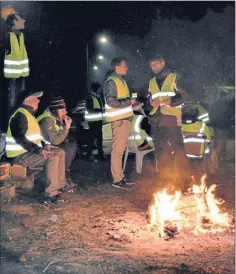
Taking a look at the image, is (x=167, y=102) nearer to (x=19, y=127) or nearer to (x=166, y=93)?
(x=166, y=93)

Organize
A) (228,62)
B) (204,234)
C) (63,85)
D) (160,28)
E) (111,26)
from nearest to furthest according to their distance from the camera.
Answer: (204,234) → (63,85) → (111,26) → (160,28) → (228,62)

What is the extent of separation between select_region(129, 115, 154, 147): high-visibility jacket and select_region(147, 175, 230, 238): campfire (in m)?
2.12

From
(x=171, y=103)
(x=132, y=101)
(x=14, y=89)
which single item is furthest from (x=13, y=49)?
(x=171, y=103)

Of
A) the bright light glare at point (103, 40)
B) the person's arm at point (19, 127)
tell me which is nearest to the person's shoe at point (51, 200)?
the person's arm at point (19, 127)

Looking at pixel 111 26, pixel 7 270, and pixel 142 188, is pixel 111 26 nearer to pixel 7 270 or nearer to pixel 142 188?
pixel 142 188

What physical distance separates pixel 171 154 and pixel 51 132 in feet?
7.81

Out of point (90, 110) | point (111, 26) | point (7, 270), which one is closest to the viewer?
point (7, 270)

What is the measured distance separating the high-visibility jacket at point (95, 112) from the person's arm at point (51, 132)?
2.17 m

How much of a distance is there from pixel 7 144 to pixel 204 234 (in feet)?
11.0

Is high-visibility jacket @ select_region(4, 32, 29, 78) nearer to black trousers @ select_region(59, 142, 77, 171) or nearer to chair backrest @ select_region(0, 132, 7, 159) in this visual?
chair backrest @ select_region(0, 132, 7, 159)

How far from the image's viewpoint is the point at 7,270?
3.92m

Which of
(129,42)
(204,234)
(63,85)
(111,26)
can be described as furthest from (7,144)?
(129,42)

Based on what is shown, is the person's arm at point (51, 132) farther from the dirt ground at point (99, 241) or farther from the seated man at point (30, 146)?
the dirt ground at point (99, 241)

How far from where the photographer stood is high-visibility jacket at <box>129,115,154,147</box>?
7.73 m
